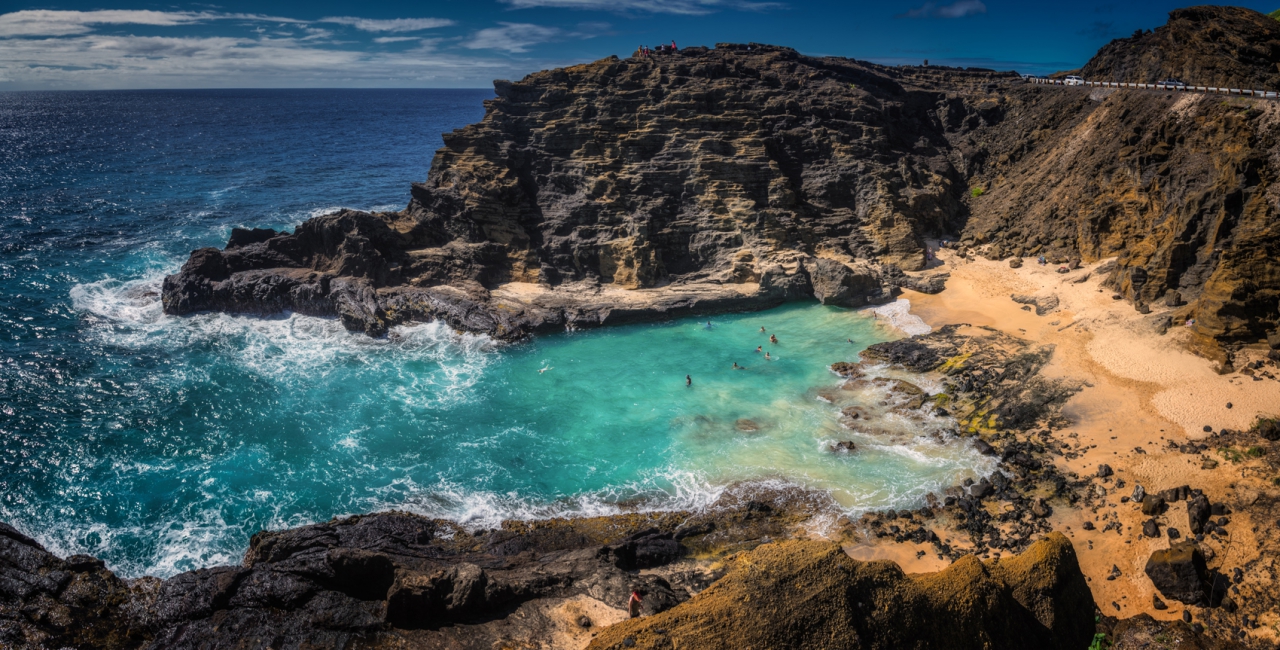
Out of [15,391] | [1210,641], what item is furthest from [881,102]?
[15,391]

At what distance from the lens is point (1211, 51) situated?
38.8 meters

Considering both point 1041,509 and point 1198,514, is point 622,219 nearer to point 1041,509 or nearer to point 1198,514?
point 1041,509

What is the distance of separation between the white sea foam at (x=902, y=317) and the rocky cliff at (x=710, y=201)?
Answer: 1553mm

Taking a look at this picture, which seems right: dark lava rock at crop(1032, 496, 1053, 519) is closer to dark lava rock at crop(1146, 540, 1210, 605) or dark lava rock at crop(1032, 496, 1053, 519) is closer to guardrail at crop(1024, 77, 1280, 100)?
dark lava rock at crop(1146, 540, 1210, 605)

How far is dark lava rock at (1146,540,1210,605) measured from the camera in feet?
55.2

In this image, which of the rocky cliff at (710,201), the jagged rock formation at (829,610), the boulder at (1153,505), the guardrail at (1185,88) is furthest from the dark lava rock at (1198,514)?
the guardrail at (1185,88)

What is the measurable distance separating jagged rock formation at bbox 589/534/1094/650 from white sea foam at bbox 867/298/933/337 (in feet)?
79.6

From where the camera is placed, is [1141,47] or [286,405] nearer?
[286,405]

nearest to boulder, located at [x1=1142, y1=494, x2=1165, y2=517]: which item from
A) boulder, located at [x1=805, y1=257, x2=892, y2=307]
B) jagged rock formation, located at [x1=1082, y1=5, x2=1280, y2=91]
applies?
boulder, located at [x1=805, y1=257, x2=892, y2=307]

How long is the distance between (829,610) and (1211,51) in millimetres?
47605

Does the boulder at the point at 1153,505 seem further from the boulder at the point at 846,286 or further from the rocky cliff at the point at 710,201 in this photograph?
the boulder at the point at 846,286

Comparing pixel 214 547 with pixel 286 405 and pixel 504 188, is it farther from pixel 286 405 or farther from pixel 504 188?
pixel 504 188

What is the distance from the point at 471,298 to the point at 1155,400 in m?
34.3

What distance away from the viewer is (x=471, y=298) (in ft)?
128
